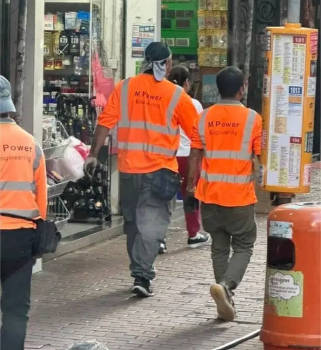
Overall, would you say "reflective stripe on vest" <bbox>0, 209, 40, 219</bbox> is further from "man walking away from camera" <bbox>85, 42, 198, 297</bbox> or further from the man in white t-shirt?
the man in white t-shirt

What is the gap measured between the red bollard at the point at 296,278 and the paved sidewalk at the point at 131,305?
26.3 inches

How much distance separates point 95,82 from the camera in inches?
437

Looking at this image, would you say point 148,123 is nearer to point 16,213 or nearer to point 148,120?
point 148,120

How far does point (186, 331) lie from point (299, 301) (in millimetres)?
1298

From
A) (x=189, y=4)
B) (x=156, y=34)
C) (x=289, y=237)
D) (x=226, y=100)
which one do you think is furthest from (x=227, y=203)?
(x=189, y=4)

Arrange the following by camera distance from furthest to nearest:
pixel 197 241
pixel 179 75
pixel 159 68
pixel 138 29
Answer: pixel 138 29
pixel 197 241
pixel 179 75
pixel 159 68

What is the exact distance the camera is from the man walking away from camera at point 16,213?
5762mm

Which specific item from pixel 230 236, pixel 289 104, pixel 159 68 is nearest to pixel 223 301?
pixel 230 236

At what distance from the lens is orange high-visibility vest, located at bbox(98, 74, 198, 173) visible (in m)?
8.26

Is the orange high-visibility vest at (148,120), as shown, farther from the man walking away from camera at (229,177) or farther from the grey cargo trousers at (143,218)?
the man walking away from camera at (229,177)

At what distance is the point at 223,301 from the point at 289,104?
4.69 ft

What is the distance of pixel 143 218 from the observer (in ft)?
27.1

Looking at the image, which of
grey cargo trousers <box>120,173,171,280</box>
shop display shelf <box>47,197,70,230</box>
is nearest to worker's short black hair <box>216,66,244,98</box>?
grey cargo trousers <box>120,173,171,280</box>

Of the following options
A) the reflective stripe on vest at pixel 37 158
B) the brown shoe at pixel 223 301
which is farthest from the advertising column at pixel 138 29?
the reflective stripe on vest at pixel 37 158
